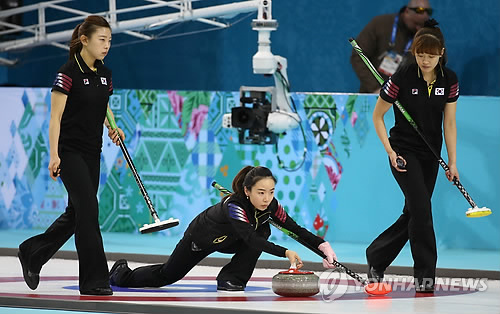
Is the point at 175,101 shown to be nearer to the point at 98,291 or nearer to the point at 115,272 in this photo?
the point at 115,272

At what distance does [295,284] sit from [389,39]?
4.34m

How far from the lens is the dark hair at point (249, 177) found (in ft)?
22.1

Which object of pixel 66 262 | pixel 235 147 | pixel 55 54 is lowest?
pixel 66 262

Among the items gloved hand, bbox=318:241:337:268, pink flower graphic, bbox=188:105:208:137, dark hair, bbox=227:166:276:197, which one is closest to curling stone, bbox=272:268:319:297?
gloved hand, bbox=318:241:337:268

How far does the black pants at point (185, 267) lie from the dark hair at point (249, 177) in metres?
0.29

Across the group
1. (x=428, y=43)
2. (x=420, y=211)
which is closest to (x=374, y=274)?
(x=420, y=211)

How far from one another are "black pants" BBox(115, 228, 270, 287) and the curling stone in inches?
14.0

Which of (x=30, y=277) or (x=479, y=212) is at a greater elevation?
(x=479, y=212)

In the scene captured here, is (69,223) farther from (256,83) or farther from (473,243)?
(256,83)

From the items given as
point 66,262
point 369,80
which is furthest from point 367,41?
point 66,262

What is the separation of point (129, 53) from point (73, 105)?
6.93 metres

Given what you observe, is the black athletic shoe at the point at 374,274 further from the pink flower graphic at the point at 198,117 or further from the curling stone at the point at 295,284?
the pink flower graphic at the point at 198,117

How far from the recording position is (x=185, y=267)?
7.05m

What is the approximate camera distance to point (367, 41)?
34.9 feet
